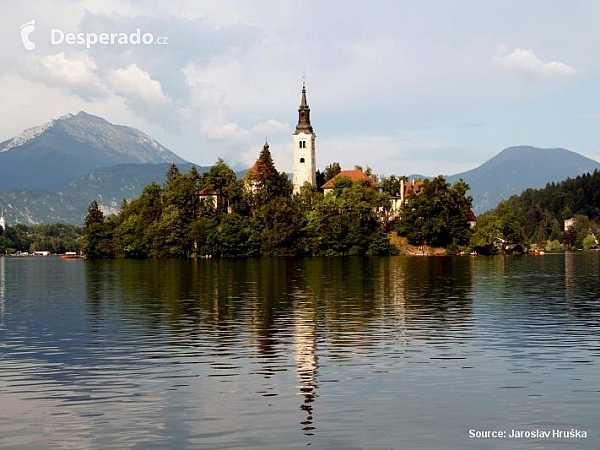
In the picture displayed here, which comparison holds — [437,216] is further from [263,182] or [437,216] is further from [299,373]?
[299,373]

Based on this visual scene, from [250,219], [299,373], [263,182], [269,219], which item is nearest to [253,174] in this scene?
[263,182]

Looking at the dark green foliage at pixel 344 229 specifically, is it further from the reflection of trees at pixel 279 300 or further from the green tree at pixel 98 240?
the reflection of trees at pixel 279 300

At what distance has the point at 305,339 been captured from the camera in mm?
38281

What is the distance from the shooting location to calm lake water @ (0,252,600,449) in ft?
71.3

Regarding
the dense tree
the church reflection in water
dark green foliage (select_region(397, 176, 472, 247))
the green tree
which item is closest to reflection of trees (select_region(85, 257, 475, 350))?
the church reflection in water

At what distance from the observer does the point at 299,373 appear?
29.6 metres

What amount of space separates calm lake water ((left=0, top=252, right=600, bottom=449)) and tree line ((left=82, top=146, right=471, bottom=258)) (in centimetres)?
10722

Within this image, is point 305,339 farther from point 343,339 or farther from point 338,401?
point 338,401

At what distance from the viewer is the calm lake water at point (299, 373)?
21.7 meters

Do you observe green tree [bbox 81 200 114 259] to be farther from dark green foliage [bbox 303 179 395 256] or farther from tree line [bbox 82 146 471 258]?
dark green foliage [bbox 303 179 395 256]

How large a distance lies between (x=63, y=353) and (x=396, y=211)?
151 metres

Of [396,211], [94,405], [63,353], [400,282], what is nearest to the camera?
[94,405]

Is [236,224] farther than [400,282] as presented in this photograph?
Yes

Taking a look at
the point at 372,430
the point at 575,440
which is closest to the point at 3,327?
the point at 372,430
